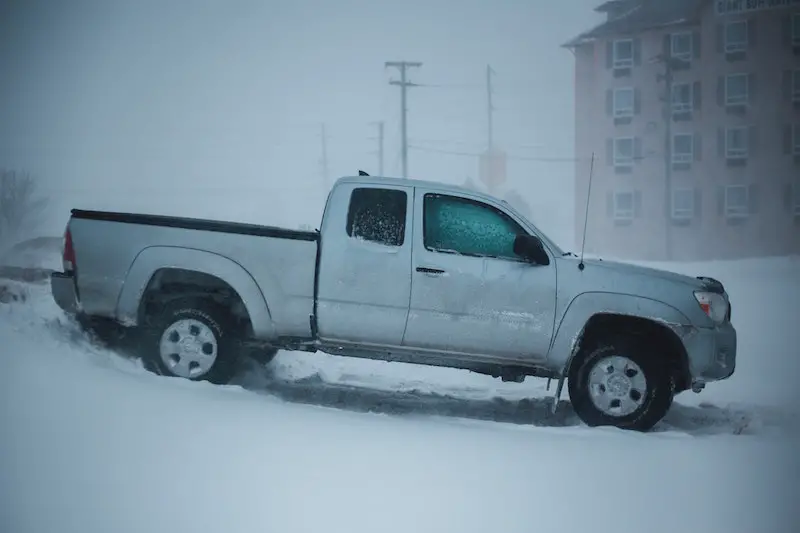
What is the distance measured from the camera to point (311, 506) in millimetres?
3162

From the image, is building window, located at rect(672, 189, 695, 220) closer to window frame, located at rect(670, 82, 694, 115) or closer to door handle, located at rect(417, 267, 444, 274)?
window frame, located at rect(670, 82, 694, 115)

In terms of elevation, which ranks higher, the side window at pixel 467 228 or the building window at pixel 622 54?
the building window at pixel 622 54

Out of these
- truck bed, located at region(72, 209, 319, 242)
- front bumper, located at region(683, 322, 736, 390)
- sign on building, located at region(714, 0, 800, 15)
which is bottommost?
front bumper, located at region(683, 322, 736, 390)

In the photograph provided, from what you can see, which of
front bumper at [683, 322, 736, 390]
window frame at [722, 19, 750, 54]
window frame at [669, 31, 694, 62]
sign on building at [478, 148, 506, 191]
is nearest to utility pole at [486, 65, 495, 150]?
sign on building at [478, 148, 506, 191]

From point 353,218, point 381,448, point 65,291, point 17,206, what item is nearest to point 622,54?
point 353,218

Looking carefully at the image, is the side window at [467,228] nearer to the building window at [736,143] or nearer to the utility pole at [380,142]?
the utility pole at [380,142]

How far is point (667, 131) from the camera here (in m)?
3.50

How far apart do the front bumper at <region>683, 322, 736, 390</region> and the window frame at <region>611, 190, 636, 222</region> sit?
0.69m

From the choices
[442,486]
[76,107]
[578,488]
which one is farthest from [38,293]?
[578,488]

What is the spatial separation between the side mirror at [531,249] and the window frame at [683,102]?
1102 millimetres

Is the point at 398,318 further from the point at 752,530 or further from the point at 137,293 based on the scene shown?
the point at 752,530

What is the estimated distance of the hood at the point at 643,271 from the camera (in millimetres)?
3273

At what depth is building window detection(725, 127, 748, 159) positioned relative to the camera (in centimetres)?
351

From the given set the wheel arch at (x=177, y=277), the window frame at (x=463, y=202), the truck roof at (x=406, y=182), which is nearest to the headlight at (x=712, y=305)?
the window frame at (x=463, y=202)
